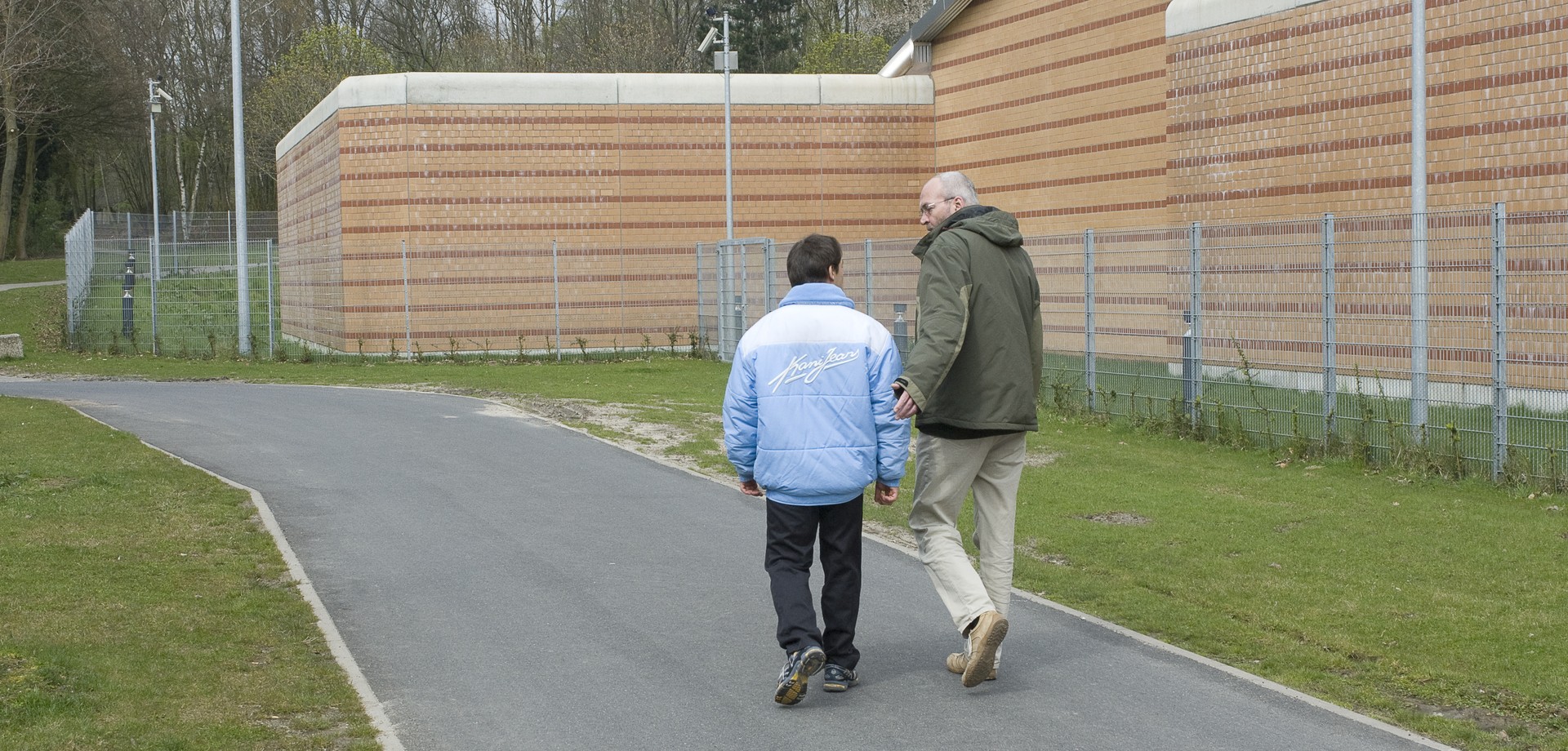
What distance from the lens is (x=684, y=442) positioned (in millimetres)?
13953

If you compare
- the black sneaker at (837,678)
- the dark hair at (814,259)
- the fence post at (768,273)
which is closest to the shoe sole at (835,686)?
the black sneaker at (837,678)

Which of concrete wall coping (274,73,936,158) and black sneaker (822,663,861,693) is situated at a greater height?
concrete wall coping (274,73,936,158)

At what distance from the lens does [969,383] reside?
5.81 meters

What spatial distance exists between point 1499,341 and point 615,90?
58.1ft

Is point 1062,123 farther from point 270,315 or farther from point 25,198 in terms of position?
point 25,198

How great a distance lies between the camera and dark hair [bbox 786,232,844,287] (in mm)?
5762

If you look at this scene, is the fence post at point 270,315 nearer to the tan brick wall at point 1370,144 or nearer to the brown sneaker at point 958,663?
the tan brick wall at point 1370,144

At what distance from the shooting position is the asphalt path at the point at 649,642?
17.7 ft

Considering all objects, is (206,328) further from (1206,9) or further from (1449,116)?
(1449,116)

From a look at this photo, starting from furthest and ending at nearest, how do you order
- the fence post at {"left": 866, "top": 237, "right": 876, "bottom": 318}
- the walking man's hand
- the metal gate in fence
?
the metal gate in fence, the fence post at {"left": 866, "top": 237, "right": 876, "bottom": 318}, the walking man's hand

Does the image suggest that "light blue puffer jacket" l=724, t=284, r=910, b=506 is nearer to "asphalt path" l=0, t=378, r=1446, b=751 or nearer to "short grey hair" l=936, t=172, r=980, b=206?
"short grey hair" l=936, t=172, r=980, b=206

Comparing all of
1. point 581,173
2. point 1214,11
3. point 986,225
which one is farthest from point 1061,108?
point 986,225

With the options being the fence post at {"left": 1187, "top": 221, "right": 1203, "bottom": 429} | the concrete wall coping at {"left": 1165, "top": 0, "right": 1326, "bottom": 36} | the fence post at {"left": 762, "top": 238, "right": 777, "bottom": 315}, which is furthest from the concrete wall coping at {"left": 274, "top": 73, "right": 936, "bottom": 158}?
the fence post at {"left": 1187, "top": 221, "right": 1203, "bottom": 429}

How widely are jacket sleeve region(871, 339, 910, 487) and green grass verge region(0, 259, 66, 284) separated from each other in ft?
156
